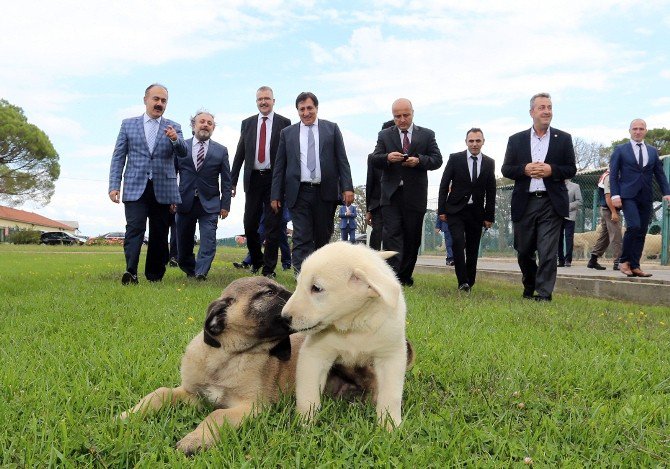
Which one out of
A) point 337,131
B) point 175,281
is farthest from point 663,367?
point 175,281

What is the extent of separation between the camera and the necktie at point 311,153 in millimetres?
7988

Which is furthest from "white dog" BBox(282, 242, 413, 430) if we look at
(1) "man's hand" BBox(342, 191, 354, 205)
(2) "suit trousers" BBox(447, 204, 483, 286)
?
(2) "suit trousers" BBox(447, 204, 483, 286)

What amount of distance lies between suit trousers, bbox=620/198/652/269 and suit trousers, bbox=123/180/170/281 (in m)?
7.97

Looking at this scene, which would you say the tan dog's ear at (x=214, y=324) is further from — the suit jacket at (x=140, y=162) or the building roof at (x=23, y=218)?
the building roof at (x=23, y=218)

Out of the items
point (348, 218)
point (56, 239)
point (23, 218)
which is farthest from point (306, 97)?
point (23, 218)

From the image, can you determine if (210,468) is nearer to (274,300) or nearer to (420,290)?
(274,300)

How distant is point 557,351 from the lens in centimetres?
438

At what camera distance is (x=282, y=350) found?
3.05 m

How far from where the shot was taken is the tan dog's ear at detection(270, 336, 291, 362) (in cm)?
303

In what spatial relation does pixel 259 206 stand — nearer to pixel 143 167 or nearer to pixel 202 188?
pixel 202 188

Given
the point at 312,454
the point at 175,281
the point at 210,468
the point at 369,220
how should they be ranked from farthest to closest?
the point at 369,220 → the point at 175,281 → the point at 312,454 → the point at 210,468

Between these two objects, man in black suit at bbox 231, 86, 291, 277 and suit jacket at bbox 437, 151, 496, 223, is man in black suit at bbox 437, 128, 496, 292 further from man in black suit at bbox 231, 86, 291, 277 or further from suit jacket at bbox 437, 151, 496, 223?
man in black suit at bbox 231, 86, 291, 277

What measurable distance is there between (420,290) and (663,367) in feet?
15.2

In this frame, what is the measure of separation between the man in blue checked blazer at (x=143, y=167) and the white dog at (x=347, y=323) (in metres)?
6.00
